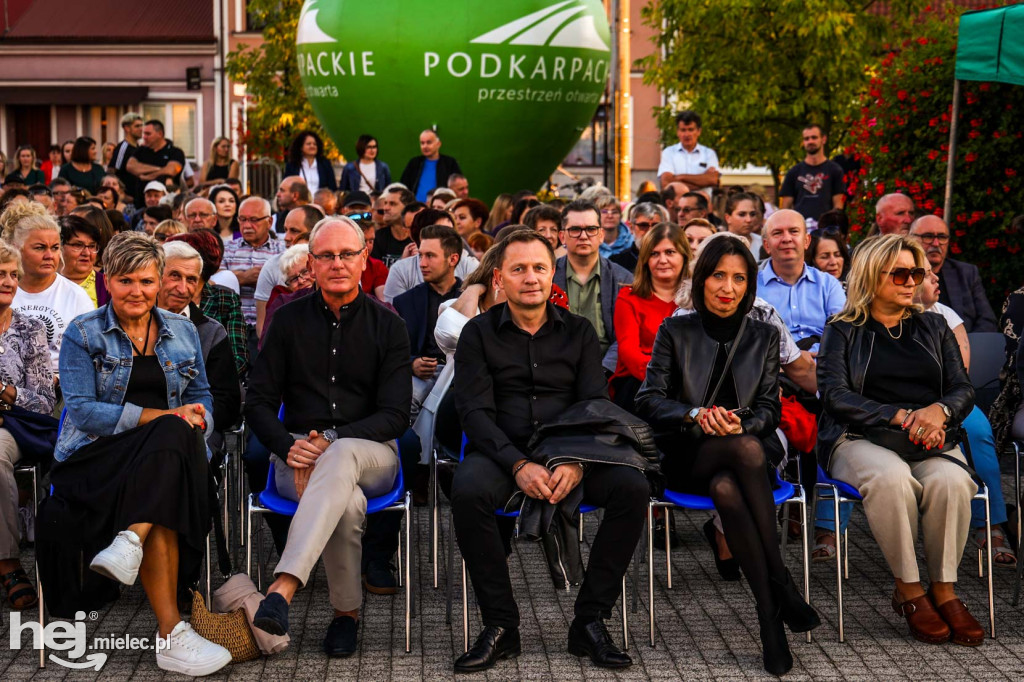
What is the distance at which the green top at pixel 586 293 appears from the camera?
741 cm

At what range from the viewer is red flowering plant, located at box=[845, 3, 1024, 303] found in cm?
1021

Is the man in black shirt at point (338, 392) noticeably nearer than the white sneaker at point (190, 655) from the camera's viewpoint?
No

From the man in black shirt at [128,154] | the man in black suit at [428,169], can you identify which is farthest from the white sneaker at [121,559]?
the man in black shirt at [128,154]

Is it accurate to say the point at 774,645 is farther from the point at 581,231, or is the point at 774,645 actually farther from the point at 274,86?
the point at 274,86

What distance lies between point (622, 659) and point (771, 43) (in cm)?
1977

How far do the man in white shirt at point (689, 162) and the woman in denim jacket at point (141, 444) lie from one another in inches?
347

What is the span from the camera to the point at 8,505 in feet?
19.0

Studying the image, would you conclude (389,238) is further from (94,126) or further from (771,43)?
(94,126)

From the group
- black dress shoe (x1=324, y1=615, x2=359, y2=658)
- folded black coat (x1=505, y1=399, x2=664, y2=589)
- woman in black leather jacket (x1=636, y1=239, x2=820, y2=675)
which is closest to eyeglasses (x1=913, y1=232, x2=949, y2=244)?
woman in black leather jacket (x1=636, y1=239, x2=820, y2=675)

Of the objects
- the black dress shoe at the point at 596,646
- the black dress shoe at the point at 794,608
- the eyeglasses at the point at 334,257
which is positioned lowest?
the black dress shoe at the point at 596,646

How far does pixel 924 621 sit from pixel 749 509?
34.1 inches

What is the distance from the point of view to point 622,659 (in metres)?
5.14

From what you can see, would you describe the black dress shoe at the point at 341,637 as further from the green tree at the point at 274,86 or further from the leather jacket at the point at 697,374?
the green tree at the point at 274,86

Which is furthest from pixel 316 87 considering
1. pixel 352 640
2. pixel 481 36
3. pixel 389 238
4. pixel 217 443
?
pixel 352 640
